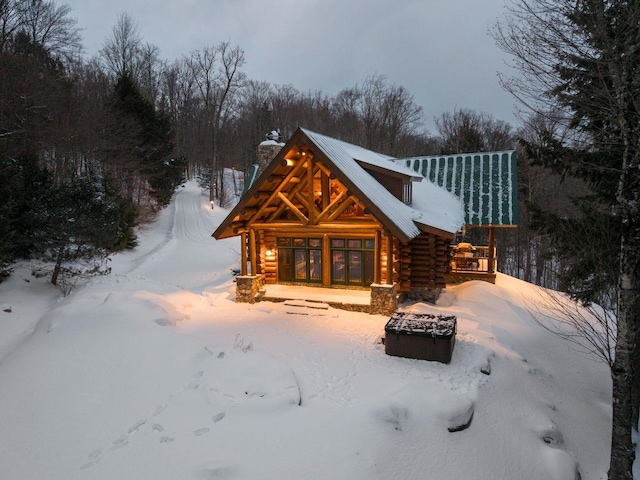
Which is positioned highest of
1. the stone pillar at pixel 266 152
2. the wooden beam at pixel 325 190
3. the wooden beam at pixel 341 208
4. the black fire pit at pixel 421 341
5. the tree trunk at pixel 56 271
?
the stone pillar at pixel 266 152

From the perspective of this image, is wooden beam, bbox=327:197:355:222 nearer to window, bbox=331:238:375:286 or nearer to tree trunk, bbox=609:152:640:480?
window, bbox=331:238:375:286

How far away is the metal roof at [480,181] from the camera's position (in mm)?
17188

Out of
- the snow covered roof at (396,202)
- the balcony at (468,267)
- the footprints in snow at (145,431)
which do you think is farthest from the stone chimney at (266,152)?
the footprints in snow at (145,431)

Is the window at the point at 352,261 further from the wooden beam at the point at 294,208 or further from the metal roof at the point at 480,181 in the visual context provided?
the metal roof at the point at 480,181

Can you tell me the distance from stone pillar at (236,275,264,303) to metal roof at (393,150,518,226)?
9909 millimetres

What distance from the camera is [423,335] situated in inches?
379

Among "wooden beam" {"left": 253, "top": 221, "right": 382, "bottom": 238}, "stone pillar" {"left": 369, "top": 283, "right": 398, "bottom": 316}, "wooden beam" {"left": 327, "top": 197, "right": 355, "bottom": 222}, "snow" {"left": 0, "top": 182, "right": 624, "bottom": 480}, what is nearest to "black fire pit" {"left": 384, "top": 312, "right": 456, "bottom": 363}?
"snow" {"left": 0, "top": 182, "right": 624, "bottom": 480}

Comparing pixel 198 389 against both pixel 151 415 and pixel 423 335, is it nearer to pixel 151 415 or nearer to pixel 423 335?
pixel 151 415

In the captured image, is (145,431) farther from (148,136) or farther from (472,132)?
(472,132)

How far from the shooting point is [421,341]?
382 inches

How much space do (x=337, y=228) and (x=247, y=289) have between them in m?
4.23

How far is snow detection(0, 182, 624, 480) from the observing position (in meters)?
6.18

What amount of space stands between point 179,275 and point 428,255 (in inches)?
551

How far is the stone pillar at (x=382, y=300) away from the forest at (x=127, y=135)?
15.9 ft
